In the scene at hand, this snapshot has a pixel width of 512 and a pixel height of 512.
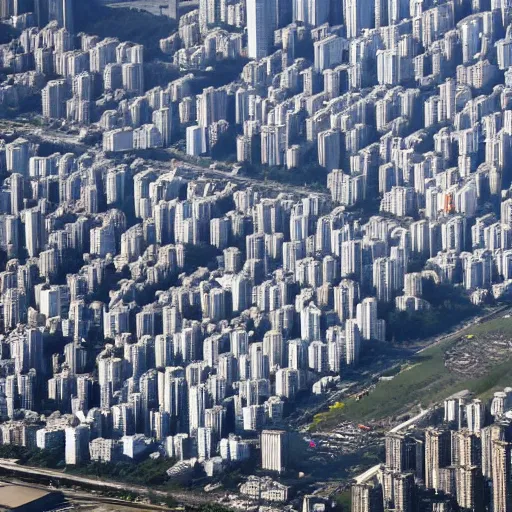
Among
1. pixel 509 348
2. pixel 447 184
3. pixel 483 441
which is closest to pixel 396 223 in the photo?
pixel 447 184

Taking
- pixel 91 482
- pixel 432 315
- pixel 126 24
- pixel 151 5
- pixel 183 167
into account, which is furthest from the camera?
pixel 151 5

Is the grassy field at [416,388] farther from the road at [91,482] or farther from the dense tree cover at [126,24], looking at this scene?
the dense tree cover at [126,24]

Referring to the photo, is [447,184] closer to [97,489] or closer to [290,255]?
[290,255]

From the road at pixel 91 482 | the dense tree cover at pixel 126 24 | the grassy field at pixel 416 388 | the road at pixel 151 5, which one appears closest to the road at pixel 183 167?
the dense tree cover at pixel 126 24

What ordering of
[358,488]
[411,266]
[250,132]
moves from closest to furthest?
[358,488] → [411,266] → [250,132]

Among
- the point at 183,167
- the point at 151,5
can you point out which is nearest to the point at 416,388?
the point at 183,167

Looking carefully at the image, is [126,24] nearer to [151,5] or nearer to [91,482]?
[151,5]
